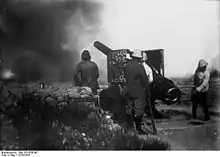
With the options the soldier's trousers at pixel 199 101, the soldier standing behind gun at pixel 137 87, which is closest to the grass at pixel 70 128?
the soldier standing behind gun at pixel 137 87

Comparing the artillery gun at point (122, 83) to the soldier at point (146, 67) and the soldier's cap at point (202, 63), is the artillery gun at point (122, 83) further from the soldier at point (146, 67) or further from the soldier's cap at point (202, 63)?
the soldier's cap at point (202, 63)

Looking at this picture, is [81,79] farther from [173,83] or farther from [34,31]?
[173,83]

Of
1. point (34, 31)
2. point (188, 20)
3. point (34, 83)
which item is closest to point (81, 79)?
point (34, 83)

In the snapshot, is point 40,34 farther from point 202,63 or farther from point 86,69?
point 202,63
